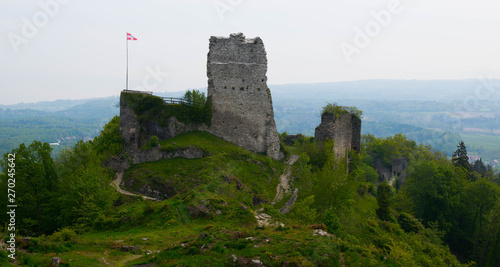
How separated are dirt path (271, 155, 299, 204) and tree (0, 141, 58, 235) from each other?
794 inches

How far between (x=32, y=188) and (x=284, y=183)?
23835 mm

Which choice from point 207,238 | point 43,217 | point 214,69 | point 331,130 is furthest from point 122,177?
point 331,130

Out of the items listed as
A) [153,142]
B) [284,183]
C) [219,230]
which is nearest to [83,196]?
[153,142]

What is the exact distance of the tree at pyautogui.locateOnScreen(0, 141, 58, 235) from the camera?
96.0ft

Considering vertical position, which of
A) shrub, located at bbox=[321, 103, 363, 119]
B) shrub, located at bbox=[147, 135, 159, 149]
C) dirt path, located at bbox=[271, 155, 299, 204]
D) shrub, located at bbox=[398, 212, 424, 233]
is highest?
shrub, located at bbox=[321, 103, 363, 119]

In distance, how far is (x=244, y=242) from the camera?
19.6m

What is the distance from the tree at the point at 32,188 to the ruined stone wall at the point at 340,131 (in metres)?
30.4

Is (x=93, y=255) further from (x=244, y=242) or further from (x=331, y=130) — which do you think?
(x=331, y=130)

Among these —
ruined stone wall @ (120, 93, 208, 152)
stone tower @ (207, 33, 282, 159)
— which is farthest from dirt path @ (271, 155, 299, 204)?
ruined stone wall @ (120, 93, 208, 152)

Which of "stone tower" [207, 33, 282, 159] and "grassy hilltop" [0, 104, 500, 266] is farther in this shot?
"stone tower" [207, 33, 282, 159]

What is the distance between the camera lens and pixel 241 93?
40875 mm

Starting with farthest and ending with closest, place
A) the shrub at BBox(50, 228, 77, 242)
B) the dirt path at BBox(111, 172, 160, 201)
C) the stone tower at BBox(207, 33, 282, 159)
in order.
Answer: the stone tower at BBox(207, 33, 282, 159) < the dirt path at BBox(111, 172, 160, 201) < the shrub at BBox(50, 228, 77, 242)

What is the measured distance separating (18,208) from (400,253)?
29942 millimetres

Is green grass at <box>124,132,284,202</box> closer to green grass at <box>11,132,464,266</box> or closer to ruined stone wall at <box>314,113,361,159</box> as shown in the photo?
green grass at <box>11,132,464,266</box>
